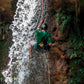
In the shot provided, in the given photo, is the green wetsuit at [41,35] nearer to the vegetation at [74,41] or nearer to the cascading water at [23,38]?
the vegetation at [74,41]

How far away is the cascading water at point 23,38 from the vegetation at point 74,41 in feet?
3.26

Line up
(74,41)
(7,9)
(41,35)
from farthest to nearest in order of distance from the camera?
(7,9) → (74,41) → (41,35)

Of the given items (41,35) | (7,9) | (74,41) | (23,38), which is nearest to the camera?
(41,35)

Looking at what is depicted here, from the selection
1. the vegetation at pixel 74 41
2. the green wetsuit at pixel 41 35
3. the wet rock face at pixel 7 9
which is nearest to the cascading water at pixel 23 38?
the vegetation at pixel 74 41

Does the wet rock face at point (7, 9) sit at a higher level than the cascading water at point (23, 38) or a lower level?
higher

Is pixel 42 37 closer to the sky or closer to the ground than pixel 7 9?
closer to the ground

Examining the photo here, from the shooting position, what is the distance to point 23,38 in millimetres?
5508

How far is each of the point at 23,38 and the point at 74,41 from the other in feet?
6.28

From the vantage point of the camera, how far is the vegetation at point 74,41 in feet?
16.0

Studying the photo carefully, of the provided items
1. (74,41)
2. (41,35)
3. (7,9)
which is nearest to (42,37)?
(41,35)

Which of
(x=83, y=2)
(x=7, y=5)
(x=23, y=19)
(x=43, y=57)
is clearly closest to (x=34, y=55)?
(x=43, y=57)

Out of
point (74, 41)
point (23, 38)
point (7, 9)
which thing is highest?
point (7, 9)

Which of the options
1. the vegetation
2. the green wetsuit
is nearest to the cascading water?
the vegetation

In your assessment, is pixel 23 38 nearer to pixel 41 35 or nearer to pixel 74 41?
pixel 41 35
